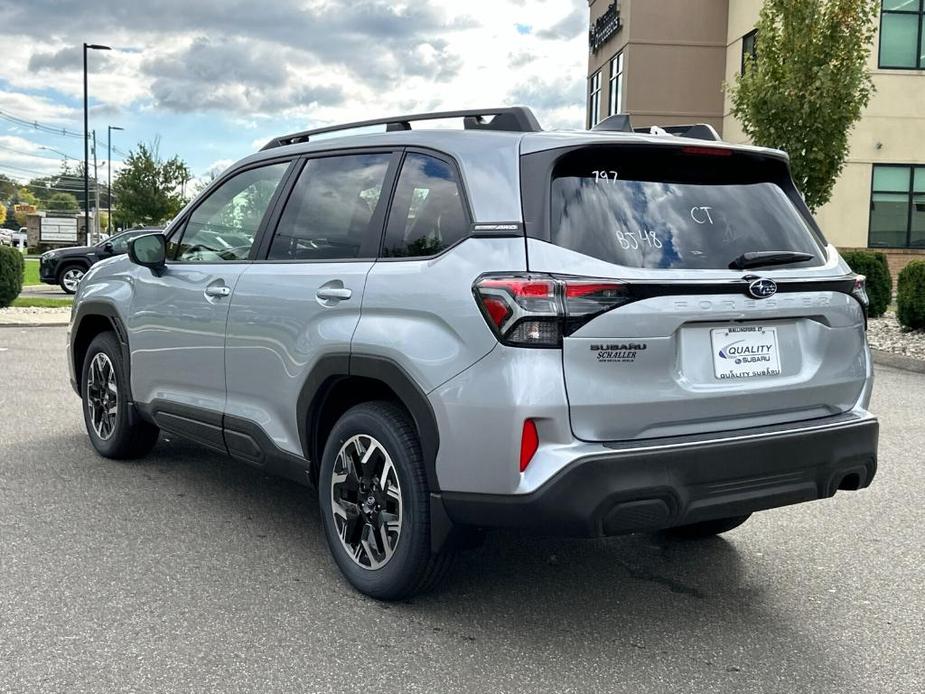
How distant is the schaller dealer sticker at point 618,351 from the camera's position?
3197 millimetres

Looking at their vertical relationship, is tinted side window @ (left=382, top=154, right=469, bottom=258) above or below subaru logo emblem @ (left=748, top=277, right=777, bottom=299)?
above

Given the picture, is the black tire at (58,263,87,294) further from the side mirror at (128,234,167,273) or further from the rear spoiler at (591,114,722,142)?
the rear spoiler at (591,114,722,142)

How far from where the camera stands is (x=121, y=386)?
5.72 meters

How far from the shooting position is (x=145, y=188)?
154 ft

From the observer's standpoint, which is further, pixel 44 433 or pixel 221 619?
pixel 44 433

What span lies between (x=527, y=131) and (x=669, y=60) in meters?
31.9

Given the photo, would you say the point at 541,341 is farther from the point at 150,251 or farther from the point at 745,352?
the point at 150,251

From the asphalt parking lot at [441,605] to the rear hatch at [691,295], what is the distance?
80 cm

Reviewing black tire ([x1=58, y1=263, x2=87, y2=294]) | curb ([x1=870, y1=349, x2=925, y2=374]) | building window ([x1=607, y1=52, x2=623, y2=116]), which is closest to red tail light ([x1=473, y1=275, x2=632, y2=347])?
curb ([x1=870, y1=349, x2=925, y2=374])

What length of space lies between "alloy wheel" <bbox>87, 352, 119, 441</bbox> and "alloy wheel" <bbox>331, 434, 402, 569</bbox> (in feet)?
7.97

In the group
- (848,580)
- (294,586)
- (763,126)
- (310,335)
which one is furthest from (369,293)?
(763,126)

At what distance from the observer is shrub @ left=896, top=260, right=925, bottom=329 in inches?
544

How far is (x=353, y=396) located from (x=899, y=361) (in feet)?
32.2

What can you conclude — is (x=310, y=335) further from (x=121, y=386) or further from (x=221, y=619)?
(x=121, y=386)
